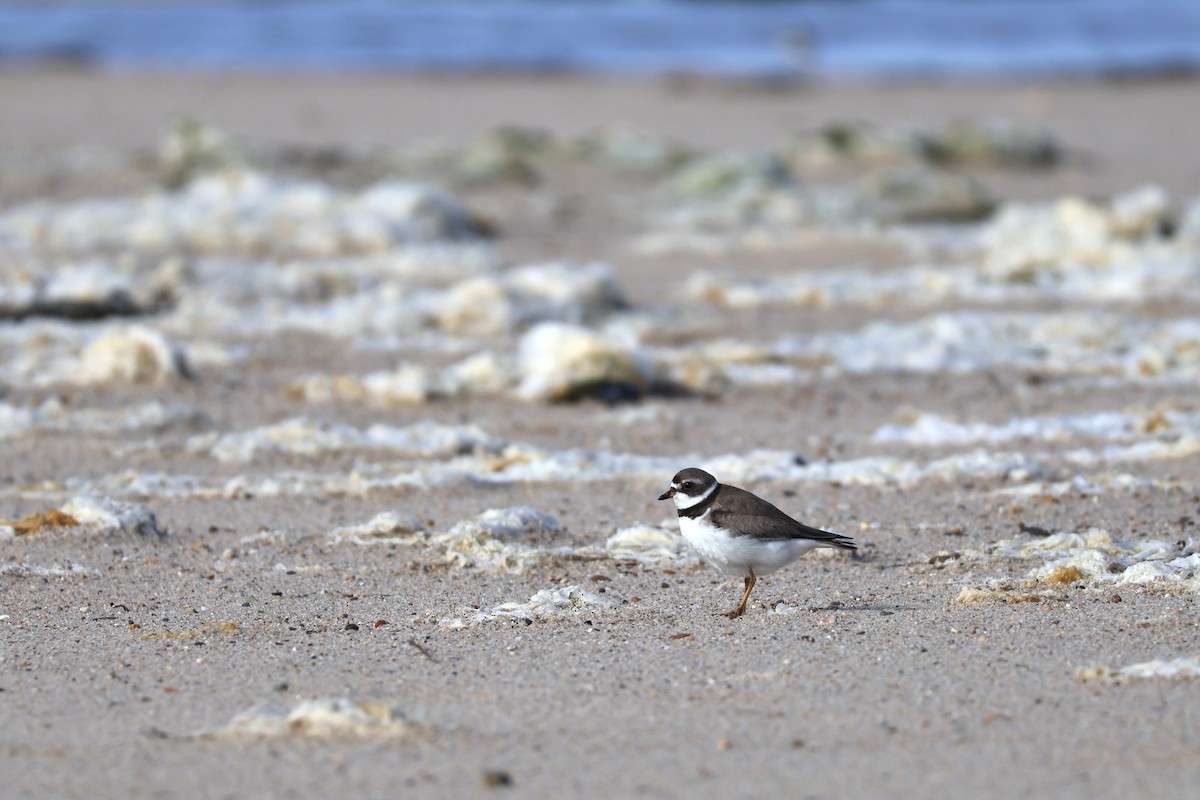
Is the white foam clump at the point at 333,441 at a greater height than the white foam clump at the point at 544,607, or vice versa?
the white foam clump at the point at 544,607

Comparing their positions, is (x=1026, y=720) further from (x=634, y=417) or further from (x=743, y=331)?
(x=743, y=331)

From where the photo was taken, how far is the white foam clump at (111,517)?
5863 mm

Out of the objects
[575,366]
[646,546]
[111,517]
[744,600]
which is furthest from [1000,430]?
[111,517]

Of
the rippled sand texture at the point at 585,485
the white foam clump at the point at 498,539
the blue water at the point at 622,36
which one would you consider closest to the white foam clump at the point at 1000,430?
the rippled sand texture at the point at 585,485

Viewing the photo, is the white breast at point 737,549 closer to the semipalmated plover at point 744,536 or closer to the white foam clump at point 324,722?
the semipalmated plover at point 744,536

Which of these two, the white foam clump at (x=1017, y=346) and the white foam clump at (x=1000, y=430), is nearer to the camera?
the white foam clump at (x=1000, y=430)

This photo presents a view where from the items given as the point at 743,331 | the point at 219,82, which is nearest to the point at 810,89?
the point at 219,82

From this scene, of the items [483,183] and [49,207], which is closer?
[49,207]

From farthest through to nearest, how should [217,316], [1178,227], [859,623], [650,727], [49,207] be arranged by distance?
[49,207] → [1178,227] → [217,316] → [859,623] → [650,727]

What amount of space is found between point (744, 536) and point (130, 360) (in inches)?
181

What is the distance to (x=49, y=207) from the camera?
14227mm

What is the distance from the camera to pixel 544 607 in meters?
5.01

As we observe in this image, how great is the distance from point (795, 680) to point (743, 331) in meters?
5.92

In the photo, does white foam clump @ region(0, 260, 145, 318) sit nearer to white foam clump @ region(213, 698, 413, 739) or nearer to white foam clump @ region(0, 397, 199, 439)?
white foam clump @ region(0, 397, 199, 439)
